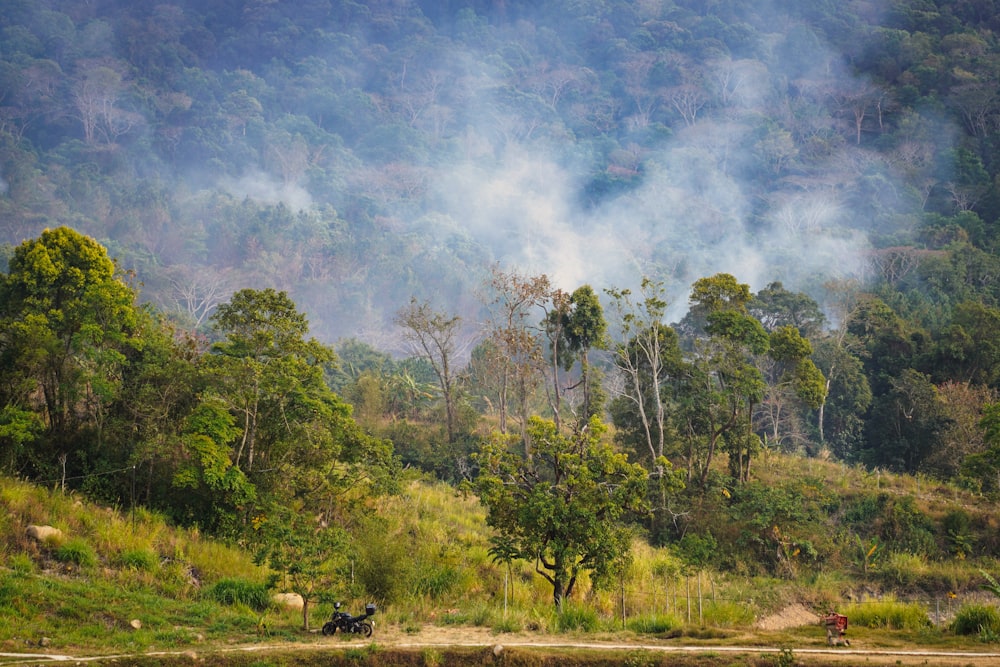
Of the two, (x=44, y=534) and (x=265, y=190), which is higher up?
(x=265, y=190)

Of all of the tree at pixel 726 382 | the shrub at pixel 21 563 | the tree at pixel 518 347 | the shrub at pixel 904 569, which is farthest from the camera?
the tree at pixel 518 347

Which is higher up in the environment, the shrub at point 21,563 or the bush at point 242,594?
the shrub at point 21,563

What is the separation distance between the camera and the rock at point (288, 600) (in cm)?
1708

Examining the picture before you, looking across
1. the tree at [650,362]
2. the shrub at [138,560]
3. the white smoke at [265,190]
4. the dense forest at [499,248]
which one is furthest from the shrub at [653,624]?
the white smoke at [265,190]

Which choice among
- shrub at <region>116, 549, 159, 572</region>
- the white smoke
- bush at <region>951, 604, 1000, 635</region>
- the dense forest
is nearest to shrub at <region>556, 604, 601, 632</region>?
the dense forest

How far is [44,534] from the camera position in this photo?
1711 centimetres

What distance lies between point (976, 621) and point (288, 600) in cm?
1433

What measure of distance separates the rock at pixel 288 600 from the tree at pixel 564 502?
4.74 meters

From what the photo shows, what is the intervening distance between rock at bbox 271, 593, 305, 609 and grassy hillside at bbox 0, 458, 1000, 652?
239mm

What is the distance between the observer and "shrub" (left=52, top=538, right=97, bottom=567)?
1678 centimetres

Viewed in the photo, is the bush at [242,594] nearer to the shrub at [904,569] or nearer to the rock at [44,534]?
the rock at [44,534]

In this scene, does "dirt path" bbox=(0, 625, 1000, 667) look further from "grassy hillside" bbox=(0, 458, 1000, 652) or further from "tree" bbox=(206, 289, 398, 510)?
"tree" bbox=(206, 289, 398, 510)

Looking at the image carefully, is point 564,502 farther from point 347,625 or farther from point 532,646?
point 347,625

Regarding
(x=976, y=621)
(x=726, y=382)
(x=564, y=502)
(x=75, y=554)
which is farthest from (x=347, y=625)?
(x=726, y=382)
